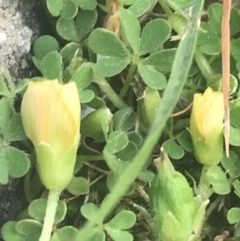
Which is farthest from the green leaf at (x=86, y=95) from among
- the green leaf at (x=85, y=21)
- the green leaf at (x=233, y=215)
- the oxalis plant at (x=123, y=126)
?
the green leaf at (x=233, y=215)

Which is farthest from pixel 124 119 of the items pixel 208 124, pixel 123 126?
pixel 208 124

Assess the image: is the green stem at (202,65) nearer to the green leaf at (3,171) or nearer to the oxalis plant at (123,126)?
the oxalis plant at (123,126)

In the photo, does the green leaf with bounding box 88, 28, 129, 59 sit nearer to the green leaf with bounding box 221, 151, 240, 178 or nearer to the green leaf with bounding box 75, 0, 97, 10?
the green leaf with bounding box 75, 0, 97, 10

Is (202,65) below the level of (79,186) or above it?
above

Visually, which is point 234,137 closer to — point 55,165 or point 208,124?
point 208,124

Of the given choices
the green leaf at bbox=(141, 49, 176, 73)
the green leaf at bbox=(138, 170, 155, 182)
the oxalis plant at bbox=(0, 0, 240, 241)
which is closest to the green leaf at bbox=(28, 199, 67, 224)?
the oxalis plant at bbox=(0, 0, 240, 241)
